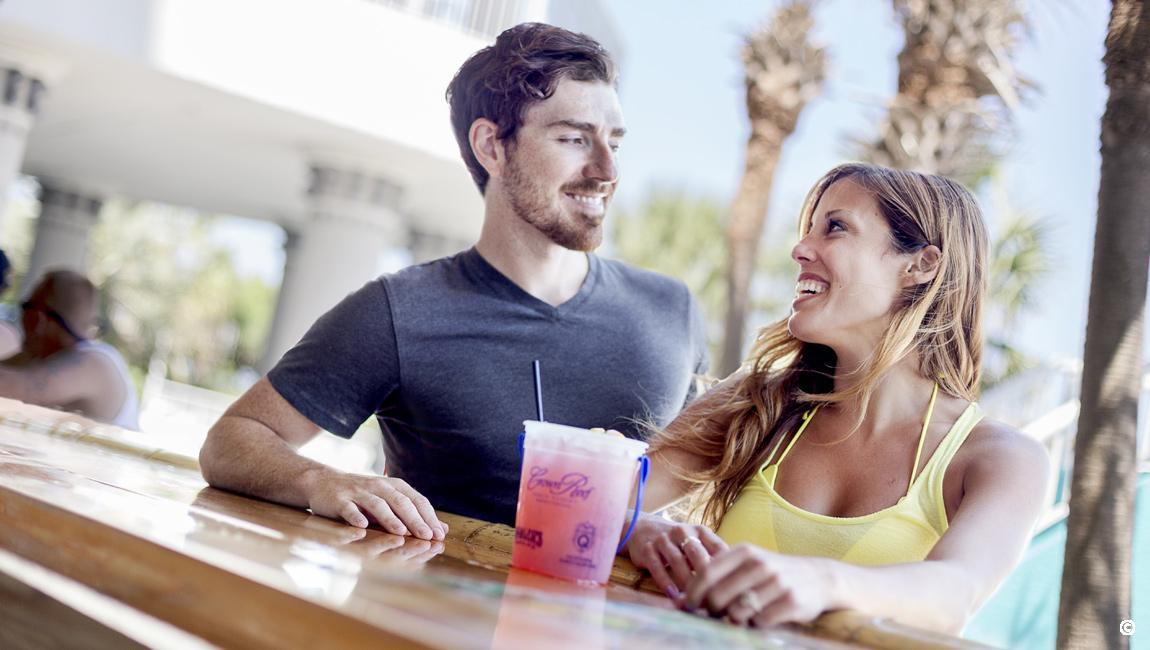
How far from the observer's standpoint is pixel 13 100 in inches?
330

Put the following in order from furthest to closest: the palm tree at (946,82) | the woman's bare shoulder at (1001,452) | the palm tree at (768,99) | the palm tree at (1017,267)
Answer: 1. the palm tree at (1017,267)
2. the palm tree at (768,99)
3. the palm tree at (946,82)
4. the woman's bare shoulder at (1001,452)

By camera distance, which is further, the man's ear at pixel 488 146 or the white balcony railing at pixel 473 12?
the white balcony railing at pixel 473 12

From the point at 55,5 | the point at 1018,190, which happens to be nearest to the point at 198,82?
the point at 55,5

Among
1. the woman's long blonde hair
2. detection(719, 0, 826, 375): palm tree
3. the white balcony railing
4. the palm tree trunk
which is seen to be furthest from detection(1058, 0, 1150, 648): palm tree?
the white balcony railing

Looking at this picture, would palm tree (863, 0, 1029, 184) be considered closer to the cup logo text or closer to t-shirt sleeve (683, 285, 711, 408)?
t-shirt sleeve (683, 285, 711, 408)

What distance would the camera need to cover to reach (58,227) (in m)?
13.6

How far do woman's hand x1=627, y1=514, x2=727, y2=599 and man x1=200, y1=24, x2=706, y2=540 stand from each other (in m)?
1.03

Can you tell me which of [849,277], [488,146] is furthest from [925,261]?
[488,146]

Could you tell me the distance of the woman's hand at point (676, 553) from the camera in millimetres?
1330

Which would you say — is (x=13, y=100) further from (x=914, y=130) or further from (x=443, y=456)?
(x=443, y=456)

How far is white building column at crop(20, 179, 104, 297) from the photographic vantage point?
44.7ft

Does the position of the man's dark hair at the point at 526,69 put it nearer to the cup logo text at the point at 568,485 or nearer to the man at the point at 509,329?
the man at the point at 509,329

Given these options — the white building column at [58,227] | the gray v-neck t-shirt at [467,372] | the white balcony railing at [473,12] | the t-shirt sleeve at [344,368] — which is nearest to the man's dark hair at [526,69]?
the gray v-neck t-shirt at [467,372]

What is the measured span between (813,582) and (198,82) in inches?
314
